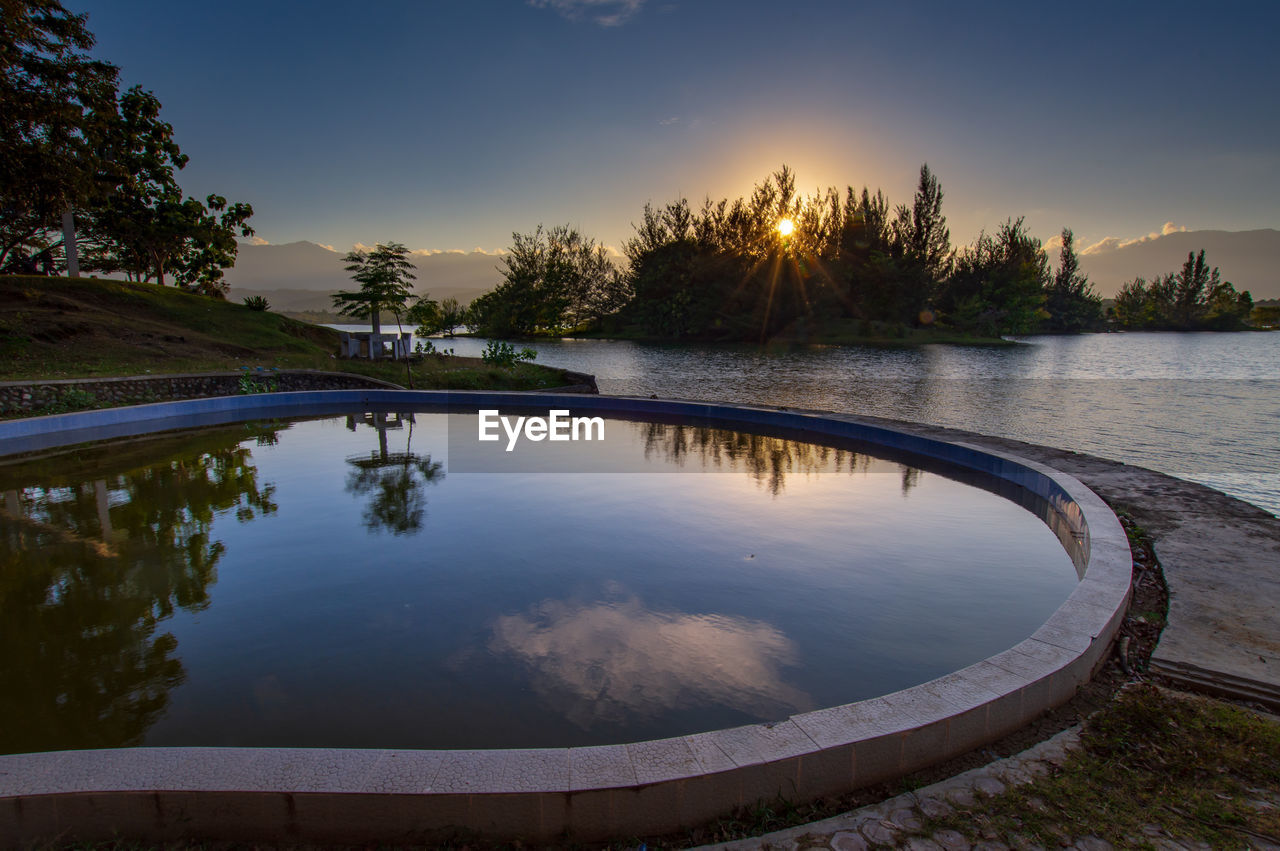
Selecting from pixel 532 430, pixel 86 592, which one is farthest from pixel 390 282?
pixel 86 592

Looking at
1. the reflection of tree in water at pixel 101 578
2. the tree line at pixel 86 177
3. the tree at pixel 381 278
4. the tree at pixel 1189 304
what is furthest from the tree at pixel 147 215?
the tree at pixel 1189 304

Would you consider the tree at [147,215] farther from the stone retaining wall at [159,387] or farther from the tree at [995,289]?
the tree at [995,289]

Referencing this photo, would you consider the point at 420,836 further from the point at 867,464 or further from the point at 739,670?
the point at 867,464

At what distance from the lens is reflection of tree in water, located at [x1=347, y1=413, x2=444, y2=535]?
22.8ft

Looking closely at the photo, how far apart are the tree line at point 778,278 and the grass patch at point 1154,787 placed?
2226 inches

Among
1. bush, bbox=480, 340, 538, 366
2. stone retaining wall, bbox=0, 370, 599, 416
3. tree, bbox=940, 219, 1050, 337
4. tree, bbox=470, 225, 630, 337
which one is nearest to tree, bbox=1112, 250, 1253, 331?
tree, bbox=940, 219, 1050, 337

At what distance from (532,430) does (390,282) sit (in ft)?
44.3

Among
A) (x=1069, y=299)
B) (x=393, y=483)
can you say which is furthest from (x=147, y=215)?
(x=1069, y=299)

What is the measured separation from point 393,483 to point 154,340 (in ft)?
58.9

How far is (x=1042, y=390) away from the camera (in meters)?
29.0

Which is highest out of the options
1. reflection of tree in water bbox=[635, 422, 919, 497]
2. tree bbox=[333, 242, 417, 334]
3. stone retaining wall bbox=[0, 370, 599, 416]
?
tree bbox=[333, 242, 417, 334]

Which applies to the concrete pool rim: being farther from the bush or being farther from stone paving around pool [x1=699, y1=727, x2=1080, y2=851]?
the bush

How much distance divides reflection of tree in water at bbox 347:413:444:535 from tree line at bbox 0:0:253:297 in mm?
14163

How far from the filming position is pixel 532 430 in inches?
512
